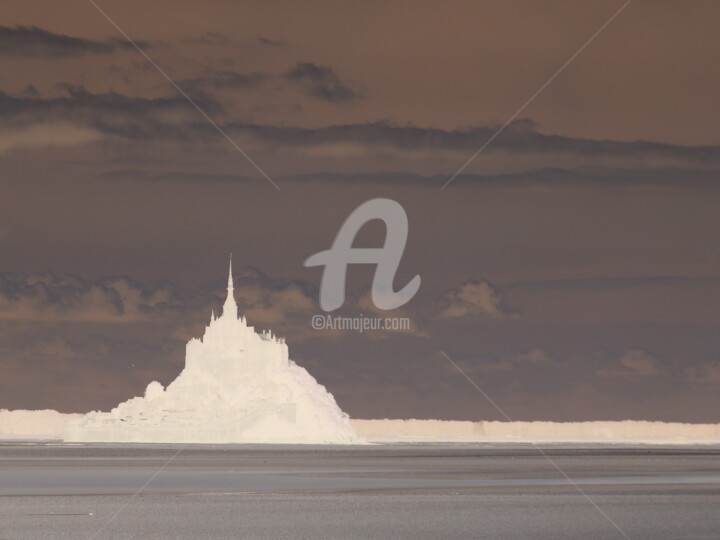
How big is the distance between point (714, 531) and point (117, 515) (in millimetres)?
31996

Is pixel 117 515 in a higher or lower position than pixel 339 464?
lower

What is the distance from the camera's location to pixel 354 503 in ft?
271

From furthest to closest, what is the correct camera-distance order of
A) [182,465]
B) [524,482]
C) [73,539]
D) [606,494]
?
[182,465], [524,482], [606,494], [73,539]

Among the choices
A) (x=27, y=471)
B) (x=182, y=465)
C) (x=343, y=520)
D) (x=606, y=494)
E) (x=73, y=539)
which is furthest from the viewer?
(x=182, y=465)

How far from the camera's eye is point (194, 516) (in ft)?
239

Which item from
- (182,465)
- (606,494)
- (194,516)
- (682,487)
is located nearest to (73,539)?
(194,516)

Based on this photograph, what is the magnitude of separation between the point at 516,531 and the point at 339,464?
278ft

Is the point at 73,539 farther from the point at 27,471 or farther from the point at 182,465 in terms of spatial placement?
the point at 182,465

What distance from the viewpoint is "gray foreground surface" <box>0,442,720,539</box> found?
65562 millimetres

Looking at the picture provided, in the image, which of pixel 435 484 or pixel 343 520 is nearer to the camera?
pixel 343 520

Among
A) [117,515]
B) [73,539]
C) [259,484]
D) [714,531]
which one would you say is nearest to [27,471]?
[259,484]

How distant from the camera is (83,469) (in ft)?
437

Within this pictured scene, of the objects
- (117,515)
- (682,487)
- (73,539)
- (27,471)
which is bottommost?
(73,539)

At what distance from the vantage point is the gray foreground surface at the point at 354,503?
215 ft
